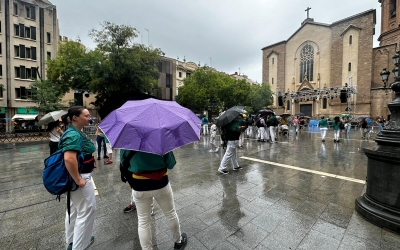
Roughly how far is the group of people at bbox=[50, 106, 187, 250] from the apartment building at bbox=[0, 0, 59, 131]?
32546 millimetres

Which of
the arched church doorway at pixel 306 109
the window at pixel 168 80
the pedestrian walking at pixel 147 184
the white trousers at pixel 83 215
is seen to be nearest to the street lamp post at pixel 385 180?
the pedestrian walking at pixel 147 184

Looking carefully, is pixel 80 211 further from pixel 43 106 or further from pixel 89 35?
pixel 43 106

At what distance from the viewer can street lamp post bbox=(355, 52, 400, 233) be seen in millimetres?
2895

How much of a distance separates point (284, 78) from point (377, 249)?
43354 millimetres

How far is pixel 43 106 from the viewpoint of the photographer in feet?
61.0

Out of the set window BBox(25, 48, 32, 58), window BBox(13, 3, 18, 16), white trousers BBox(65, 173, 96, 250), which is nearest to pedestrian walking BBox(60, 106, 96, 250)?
white trousers BBox(65, 173, 96, 250)

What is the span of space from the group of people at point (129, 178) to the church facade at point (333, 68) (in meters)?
30.5

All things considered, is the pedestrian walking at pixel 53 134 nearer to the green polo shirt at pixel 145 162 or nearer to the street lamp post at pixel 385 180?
the green polo shirt at pixel 145 162

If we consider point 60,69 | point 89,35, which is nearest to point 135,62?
point 89,35

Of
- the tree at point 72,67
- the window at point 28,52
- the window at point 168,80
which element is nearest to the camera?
the tree at point 72,67

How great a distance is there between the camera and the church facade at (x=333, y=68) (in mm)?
30875

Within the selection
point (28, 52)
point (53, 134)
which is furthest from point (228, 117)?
point (28, 52)

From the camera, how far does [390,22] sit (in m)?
33.4

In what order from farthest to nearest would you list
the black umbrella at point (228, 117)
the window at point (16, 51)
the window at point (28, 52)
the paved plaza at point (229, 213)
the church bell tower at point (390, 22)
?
the church bell tower at point (390, 22), the window at point (28, 52), the window at point (16, 51), the black umbrella at point (228, 117), the paved plaza at point (229, 213)
